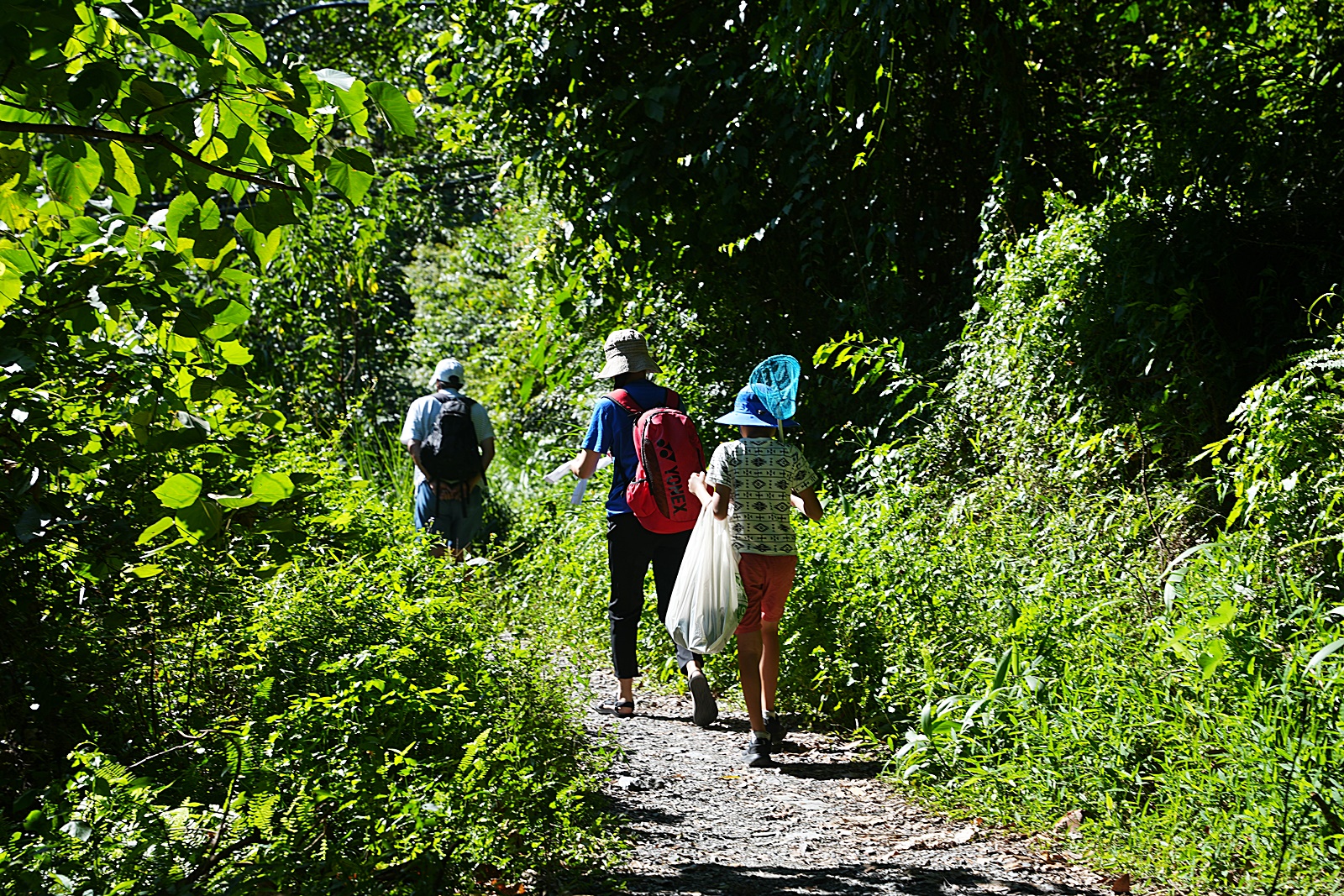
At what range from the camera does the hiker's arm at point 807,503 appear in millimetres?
5707

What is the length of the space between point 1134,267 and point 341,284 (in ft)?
32.8

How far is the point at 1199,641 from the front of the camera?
4160 millimetres

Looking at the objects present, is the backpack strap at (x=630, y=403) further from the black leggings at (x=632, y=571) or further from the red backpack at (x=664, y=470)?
the black leggings at (x=632, y=571)

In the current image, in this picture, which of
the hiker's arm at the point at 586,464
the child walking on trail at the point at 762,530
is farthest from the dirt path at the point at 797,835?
the hiker's arm at the point at 586,464

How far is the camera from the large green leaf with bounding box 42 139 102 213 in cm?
283

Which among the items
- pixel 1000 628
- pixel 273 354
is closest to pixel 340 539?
pixel 1000 628

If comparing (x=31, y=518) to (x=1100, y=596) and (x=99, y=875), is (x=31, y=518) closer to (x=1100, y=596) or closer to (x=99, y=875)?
(x=99, y=875)

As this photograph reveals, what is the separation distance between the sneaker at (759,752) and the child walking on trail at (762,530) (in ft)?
0.22

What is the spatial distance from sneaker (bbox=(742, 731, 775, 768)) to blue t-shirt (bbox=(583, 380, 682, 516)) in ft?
4.71

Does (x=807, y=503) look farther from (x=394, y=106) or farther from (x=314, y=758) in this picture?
(x=394, y=106)

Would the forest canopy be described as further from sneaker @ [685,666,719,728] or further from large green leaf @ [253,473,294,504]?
sneaker @ [685,666,719,728]

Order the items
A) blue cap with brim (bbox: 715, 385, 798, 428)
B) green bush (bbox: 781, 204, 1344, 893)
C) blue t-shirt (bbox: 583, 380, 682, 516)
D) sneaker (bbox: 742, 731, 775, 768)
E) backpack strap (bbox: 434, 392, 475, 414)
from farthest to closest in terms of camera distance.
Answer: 1. backpack strap (bbox: 434, 392, 475, 414)
2. blue t-shirt (bbox: 583, 380, 682, 516)
3. blue cap with brim (bbox: 715, 385, 798, 428)
4. sneaker (bbox: 742, 731, 775, 768)
5. green bush (bbox: 781, 204, 1344, 893)

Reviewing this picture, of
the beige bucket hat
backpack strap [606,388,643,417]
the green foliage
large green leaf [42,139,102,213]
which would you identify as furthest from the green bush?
large green leaf [42,139,102,213]

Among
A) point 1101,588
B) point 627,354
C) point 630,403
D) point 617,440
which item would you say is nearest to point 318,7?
point 627,354
